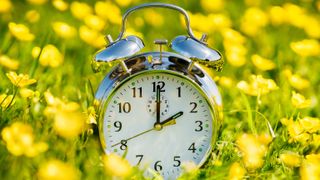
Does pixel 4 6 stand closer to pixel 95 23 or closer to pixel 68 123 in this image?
pixel 95 23

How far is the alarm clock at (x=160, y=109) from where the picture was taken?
3.27 meters

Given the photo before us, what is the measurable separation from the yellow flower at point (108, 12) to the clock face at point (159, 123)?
1.76 m

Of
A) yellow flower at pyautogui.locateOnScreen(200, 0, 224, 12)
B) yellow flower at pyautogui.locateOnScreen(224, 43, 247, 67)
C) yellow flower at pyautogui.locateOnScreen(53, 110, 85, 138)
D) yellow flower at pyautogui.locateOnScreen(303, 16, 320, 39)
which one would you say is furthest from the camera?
yellow flower at pyautogui.locateOnScreen(200, 0, 224, 12)

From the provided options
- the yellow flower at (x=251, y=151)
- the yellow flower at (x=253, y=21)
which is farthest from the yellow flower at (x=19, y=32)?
the yellow flower at (x=253, y=21)

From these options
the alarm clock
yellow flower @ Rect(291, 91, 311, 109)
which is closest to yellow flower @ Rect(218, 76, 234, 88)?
yellow flower @ Rect(291, 91, 311, 109)

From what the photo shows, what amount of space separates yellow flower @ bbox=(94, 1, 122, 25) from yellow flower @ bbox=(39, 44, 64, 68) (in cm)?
93

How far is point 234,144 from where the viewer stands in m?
3.42

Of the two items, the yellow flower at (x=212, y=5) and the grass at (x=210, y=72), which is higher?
the yellow flower at (x=212, y=5)

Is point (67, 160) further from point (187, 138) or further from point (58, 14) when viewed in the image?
point (58, 14)

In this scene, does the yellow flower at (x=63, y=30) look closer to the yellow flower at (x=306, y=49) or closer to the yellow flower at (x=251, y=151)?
the yellow flower at (x=306, y=49)

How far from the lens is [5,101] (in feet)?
11.3

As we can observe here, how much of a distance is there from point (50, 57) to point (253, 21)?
166 cm

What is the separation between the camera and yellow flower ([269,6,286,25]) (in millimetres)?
5391

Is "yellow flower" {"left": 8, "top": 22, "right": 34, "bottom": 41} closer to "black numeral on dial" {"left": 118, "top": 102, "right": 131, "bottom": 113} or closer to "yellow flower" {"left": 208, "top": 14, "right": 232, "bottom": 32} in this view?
"black numeral on dial" {"left": 118, "top": 102, "right": 131, "bottom": 113}
